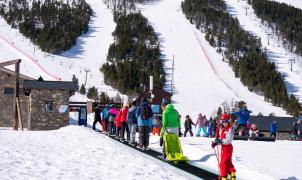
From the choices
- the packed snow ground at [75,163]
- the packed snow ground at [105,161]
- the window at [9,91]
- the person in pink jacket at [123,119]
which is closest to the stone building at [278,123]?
the window at [9,91]

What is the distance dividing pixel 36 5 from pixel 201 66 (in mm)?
39914

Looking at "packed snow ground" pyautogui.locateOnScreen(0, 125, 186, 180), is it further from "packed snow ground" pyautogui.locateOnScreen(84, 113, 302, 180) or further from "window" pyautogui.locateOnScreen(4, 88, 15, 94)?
"window" pyautogui.locateOnScreen(4, 88, 15, 94)

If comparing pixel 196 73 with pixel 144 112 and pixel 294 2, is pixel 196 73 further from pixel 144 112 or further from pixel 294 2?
pixel 294 2

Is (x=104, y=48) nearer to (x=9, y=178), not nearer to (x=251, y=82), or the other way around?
(x=251, y=82)

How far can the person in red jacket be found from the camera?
11500 millimetres

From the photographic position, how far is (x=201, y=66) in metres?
85.3

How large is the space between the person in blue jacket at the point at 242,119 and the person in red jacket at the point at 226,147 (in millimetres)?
10862

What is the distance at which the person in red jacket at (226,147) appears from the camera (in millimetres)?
11500

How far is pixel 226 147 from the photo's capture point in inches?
459

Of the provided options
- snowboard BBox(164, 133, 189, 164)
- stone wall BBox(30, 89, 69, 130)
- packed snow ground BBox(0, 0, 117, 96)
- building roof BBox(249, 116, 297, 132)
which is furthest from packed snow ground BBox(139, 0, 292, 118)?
snowboard BBox(164, 133, 189, 164)

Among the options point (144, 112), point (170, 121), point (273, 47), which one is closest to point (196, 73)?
point (273, 47)

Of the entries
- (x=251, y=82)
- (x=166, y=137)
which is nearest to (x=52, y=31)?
(x=251, y=82)

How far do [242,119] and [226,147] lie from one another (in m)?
12.0

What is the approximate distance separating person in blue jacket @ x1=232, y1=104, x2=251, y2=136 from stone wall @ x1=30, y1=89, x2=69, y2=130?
10926 mm
